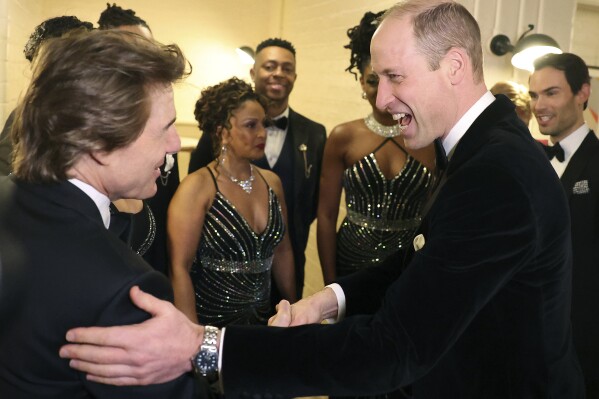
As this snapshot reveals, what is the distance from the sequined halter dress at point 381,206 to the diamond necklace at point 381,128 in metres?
0.04

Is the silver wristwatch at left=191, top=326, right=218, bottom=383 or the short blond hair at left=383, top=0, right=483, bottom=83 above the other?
the short blond hair at left=383, top=0, right=483, bottom=83

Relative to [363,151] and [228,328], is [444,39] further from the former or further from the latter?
[363,151]

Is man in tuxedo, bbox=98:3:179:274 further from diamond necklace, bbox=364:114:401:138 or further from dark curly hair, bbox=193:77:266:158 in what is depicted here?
diamond necklace, bbox=364:114:401:138

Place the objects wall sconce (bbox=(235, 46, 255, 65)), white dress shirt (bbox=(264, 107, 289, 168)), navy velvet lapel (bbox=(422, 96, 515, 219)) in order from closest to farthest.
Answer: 1. navy velvet lapel (bbox=(422, 96, 515, 219))
2. white dress shirt (bbox=(264, 107, 289, 168))
3. wall sconce (bbox=(235, 46, 255, 65))

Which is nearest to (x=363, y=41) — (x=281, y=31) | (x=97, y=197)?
(x=97, y=197)

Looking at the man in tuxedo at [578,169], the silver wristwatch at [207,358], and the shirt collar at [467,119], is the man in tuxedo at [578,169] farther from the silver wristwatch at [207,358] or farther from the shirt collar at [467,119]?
the silver wristwatch at [207,358]

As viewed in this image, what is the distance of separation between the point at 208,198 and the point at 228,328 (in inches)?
49.8

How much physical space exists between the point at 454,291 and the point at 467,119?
459 mm

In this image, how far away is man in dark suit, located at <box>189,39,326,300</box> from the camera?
12.1 ft

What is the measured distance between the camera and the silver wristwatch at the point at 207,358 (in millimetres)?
1473

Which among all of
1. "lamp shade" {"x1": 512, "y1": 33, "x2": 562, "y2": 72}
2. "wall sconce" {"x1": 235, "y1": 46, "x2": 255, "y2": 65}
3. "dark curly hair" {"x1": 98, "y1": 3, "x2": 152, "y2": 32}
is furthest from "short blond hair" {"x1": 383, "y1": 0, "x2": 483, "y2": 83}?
"wall sconce" {"x1": 235, "y1": 46, "x2": 255, "y2": 65}

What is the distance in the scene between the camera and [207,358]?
149 centimetres

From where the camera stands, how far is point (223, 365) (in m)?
1.50

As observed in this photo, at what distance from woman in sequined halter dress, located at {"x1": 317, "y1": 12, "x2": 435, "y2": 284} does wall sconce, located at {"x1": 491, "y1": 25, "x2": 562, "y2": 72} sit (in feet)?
2.20
